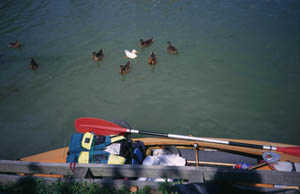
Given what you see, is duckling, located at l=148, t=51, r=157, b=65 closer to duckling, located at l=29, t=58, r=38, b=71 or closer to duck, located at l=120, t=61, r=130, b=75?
duck, located at l=120, t=61, r=130, b=75

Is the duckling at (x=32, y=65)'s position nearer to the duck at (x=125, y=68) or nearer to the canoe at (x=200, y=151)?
the duck at (x=125, y=68)

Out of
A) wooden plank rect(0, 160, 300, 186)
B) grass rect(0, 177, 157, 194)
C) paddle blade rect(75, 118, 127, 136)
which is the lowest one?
grass rect(0, 177, 157, 194)

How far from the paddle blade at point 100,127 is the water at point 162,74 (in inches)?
50.8

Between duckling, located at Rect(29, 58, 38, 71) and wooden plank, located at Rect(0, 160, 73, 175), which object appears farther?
duckling, located at Rect(29, 58, 38, 71)

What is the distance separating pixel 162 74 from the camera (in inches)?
279

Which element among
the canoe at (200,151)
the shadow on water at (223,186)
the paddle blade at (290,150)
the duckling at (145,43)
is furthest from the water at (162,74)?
the shadow on water at (223,186)

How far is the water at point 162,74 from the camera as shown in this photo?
557cm

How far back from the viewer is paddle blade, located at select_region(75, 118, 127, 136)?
423 cm

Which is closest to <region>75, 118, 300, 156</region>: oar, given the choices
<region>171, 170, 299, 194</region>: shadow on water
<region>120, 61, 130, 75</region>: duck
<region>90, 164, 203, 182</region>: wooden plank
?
<region>171, 170, 299, 194</region>: shadow on water

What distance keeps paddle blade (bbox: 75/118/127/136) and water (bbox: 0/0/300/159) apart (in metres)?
1.29

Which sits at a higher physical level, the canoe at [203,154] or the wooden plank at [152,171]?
the canoe at [203,154]

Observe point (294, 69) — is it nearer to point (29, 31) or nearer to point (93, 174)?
point (93, 174)

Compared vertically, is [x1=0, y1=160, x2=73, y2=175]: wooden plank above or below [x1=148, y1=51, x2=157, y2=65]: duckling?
below

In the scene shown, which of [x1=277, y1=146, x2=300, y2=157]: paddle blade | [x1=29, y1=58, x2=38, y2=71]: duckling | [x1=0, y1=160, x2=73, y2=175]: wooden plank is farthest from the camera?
[x1=29, y1=58, x2=38, y2=71]: duckling
